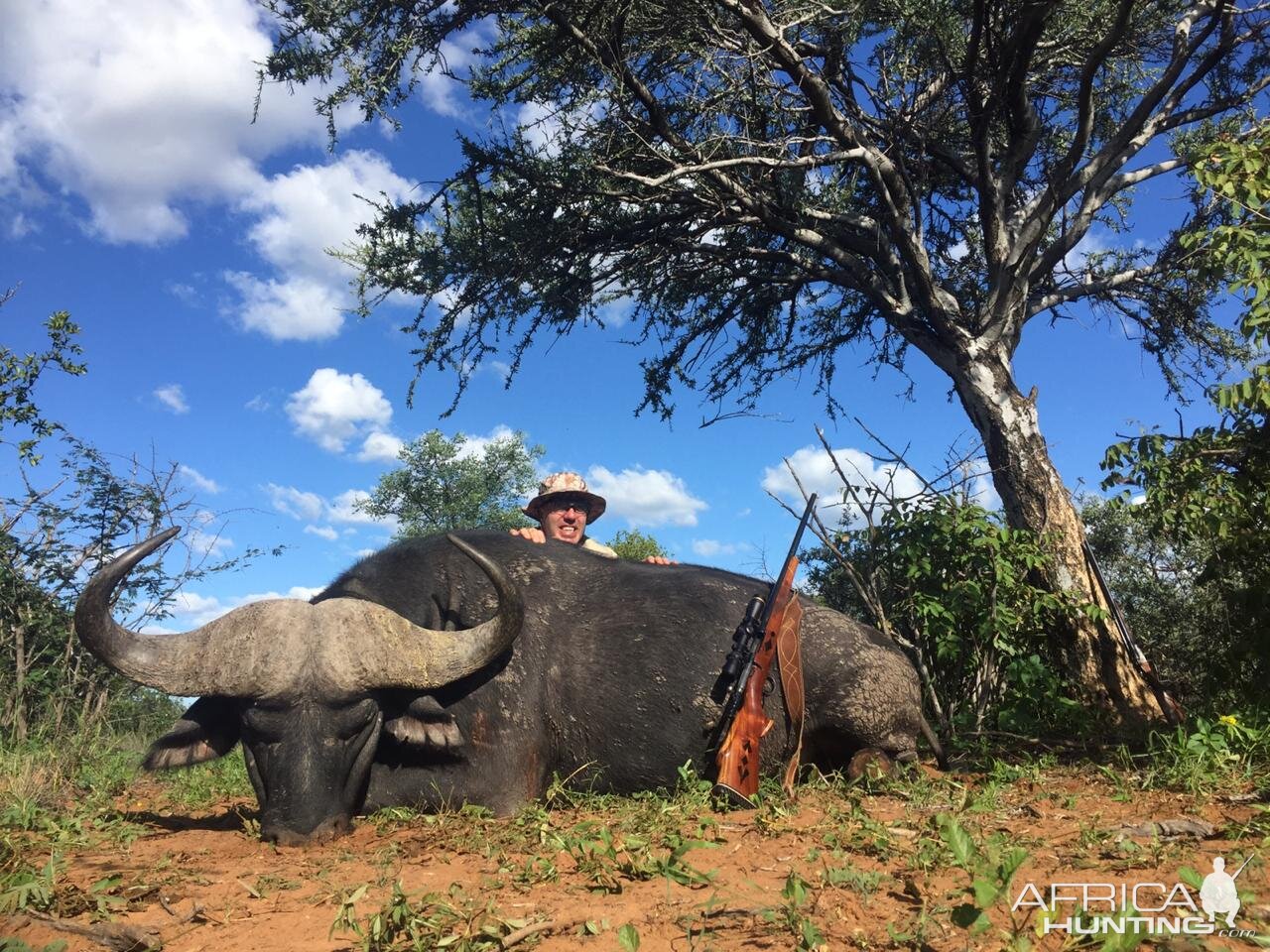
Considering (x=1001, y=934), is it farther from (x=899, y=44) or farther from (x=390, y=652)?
(x=899, y=44)

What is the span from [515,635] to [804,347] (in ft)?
27.4

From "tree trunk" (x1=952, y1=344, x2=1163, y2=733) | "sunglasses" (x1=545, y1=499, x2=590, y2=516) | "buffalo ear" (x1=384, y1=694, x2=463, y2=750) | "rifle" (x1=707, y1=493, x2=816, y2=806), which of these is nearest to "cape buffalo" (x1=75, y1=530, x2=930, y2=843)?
"buffalo ear" (x1=384, y1=694, x2=463, y2=750)

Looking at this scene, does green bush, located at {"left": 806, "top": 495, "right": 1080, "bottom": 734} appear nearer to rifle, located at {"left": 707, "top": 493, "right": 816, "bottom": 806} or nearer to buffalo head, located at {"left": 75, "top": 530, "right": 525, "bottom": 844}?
rifle, located at {"left": 707, "top": 493, "right": 816, "bottom": 806}

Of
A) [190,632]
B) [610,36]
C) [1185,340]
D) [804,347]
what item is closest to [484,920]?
[190,632]

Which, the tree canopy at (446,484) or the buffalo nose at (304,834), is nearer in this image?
the buffalo nose at (304,834)

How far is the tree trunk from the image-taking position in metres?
6.53

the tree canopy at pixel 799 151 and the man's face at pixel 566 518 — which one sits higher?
the tree canopy at pixel 799 151

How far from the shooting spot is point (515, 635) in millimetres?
4492

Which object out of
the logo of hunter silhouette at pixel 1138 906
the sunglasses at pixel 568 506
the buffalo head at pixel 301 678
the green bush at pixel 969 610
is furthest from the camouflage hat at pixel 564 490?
the logo of hunter silhouette at pixel 1138 906

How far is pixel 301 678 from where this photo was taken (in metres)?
4.11

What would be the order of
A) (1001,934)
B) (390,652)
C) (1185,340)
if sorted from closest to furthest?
(1001,934), (390,652), (1185,340)

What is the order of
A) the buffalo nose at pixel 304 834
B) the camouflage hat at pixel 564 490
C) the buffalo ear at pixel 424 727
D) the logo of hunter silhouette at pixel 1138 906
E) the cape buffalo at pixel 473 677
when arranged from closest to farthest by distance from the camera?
the logo of hunter silhouette at pixel 1138 906 → the buffalo nose at pixel 304 834 → the cape buffalo at pixel 473 677 → the buffalo ear at pixel 424 727 → the camouflage hat at pixel 564 490

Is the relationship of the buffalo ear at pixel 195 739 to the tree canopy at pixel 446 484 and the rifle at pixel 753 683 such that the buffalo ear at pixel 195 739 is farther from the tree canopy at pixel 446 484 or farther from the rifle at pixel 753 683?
the tree canopy at pixel 446 484

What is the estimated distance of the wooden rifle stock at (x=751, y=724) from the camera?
14.3ft
